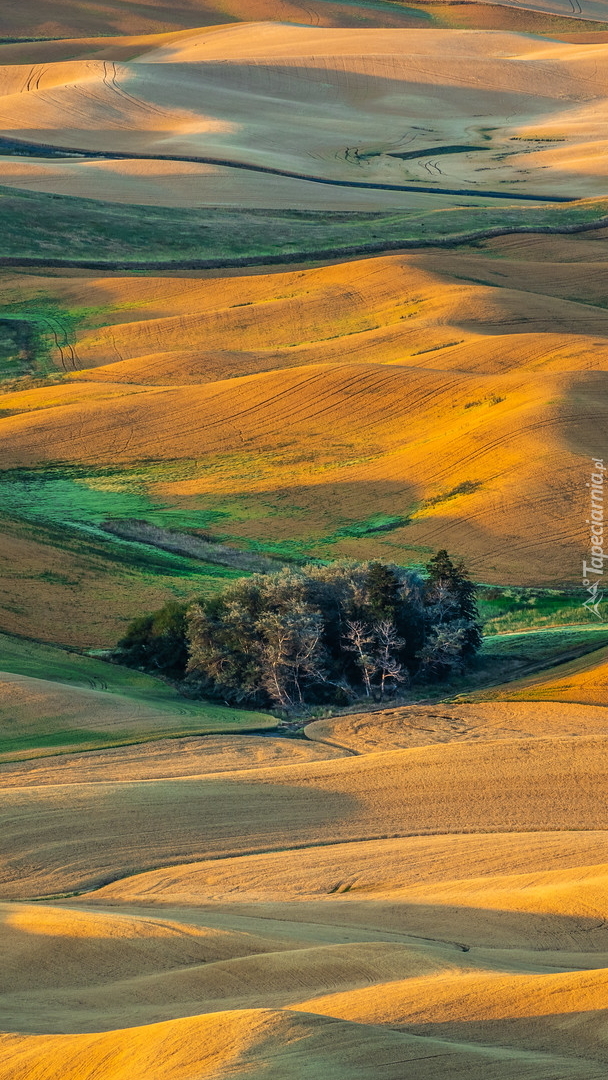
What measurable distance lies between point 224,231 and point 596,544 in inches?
1695

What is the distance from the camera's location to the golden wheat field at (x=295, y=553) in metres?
14.3

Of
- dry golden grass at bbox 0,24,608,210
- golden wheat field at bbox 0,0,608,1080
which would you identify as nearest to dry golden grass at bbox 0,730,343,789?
golden wheat field at bbox 0,0,608,1080

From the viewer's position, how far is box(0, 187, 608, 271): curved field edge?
73.2 meters

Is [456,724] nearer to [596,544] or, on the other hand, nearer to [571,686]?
[571,686]

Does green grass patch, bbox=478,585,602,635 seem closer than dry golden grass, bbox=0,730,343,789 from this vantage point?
No

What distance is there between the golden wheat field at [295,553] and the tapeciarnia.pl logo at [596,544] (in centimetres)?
23

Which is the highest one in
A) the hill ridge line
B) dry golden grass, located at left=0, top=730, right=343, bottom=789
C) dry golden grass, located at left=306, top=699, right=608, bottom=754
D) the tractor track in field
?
the tractor track in field

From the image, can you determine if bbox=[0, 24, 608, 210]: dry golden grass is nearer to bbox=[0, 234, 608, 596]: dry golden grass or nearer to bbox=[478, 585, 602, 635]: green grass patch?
bbox=[0, 234, 608, 596]: dry golden grass

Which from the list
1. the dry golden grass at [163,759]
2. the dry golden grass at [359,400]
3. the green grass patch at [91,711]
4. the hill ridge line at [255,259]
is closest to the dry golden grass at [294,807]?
the dry golden grass at [163,759]

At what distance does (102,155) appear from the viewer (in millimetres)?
96500

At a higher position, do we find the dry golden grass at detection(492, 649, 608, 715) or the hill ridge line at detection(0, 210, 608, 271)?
the hill ridge line at detection(0, 210, 608, 271)

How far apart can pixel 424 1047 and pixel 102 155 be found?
91.2m

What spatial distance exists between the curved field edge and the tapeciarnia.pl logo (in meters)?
33.9

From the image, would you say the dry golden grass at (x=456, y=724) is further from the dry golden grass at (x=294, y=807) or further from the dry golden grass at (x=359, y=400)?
the dry golden grass at (x=359, y=400)
